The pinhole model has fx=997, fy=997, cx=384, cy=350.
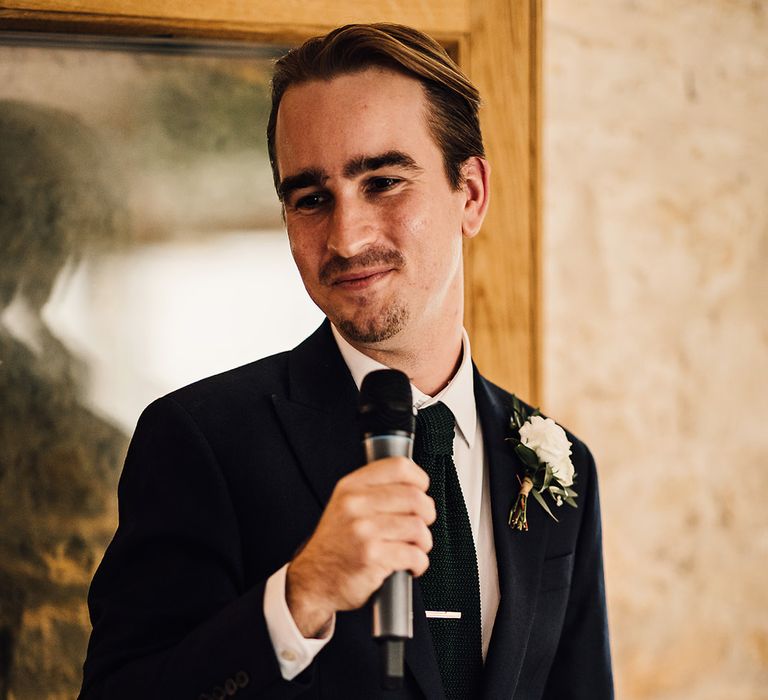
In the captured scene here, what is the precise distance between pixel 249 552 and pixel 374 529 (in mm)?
448

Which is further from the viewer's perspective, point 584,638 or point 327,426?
point 584,638

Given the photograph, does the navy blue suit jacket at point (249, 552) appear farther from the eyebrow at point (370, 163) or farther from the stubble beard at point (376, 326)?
the eyebrow at point (370, 163)

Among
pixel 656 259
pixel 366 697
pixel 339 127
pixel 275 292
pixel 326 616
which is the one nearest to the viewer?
pixel 326 616

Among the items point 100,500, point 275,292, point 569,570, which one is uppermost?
point 275,292

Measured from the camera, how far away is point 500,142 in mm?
2420

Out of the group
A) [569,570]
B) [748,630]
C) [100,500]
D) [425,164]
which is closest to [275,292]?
[100,500]

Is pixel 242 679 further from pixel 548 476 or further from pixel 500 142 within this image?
pixel 500 142

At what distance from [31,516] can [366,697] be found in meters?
1.12

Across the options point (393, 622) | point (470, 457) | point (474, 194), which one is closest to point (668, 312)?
point (474, 194)

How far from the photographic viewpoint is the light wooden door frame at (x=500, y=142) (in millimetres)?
2369

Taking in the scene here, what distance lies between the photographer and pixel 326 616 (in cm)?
126

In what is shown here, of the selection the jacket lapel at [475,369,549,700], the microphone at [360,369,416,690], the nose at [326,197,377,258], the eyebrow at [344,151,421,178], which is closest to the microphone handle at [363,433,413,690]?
the microphone at [360,369,416,690]

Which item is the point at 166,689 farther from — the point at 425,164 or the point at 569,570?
the point at 425,164

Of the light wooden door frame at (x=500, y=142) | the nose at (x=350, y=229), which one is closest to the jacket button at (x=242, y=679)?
the nose at (x=350, y=229)
